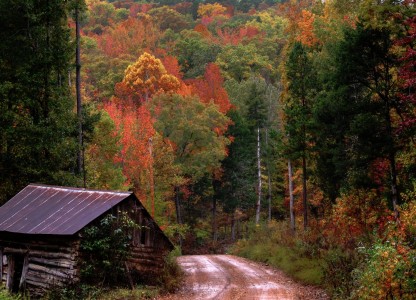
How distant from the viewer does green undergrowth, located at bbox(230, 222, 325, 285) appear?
958 inches

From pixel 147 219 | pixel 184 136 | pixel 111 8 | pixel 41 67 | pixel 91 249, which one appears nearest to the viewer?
pixel 91 249

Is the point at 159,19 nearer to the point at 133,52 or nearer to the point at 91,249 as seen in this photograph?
the point at 133,52

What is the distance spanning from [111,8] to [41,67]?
3706 inches

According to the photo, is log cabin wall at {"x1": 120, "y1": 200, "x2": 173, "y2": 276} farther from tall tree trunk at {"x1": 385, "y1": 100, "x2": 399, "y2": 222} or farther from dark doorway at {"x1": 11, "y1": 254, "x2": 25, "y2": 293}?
tall tree trunk at {"x1": 385, "y1": 100, "x2": 399, "y2": 222}

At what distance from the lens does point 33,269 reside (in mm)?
19562

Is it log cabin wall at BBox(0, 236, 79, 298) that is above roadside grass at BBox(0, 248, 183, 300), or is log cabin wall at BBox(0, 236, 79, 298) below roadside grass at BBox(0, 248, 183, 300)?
above

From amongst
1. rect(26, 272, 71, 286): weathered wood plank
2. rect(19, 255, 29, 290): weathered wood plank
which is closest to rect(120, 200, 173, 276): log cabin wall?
rect(26, 272, 71, 286): weathered wood plank

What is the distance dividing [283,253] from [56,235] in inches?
619

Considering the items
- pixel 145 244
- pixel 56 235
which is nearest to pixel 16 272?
pixel 56 235

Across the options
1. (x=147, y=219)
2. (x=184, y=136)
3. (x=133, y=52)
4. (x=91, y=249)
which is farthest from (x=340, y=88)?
(x=133, y=52)

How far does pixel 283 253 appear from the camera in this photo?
30.3 m

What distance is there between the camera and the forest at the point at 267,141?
21.4 m

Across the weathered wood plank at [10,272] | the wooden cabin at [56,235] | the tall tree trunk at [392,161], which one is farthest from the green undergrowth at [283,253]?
the weathered wood plank at [10,272]

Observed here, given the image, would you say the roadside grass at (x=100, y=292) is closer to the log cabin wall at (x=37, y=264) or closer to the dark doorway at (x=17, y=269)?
the log cabin wall at (x=37, y=264)
